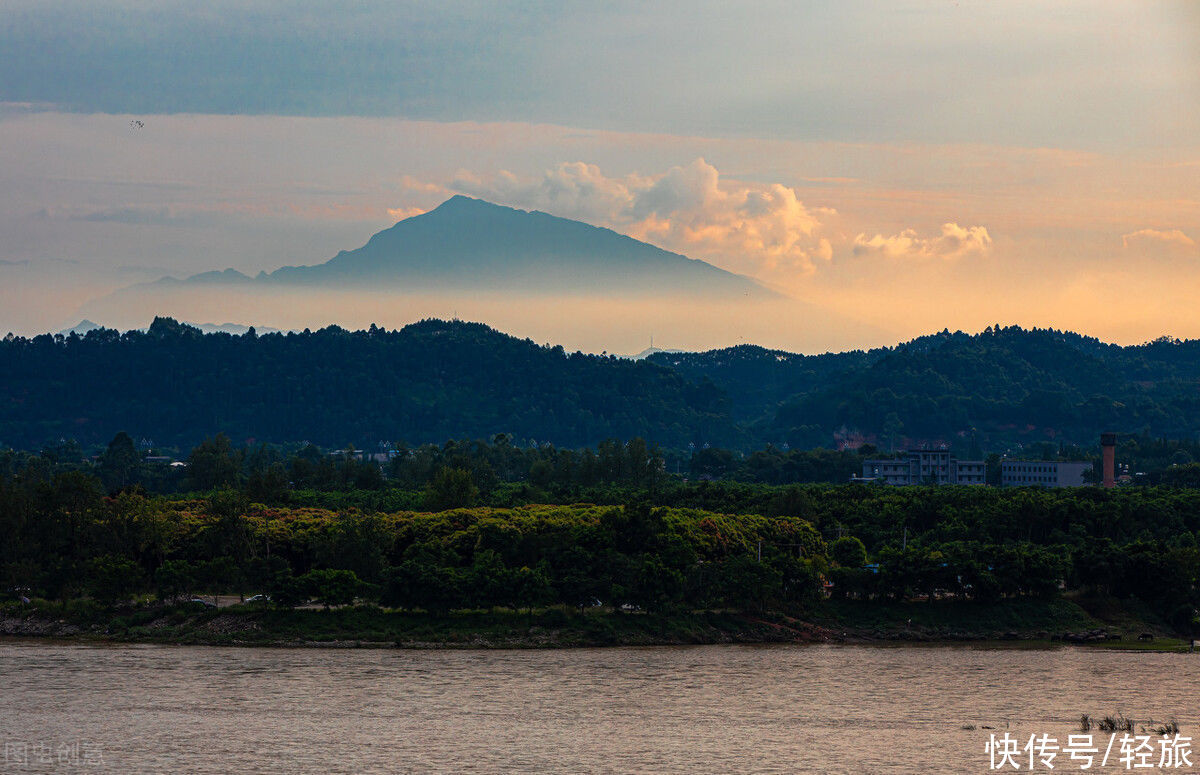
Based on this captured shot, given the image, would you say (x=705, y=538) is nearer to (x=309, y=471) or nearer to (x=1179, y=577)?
(x=1179, y=577)

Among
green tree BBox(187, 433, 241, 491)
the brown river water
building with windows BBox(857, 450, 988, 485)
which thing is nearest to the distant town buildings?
building with windows BBox(857, 450, 988, 485)

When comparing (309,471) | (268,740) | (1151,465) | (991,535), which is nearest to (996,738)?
(268,740)

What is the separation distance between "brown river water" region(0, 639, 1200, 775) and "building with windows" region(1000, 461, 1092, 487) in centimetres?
9748

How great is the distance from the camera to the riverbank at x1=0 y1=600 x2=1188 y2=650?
181 feet

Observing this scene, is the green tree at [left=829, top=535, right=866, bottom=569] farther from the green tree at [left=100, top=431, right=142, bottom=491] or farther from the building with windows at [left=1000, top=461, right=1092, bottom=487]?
the green tree at [left=100, top=431, right=142, bottom=491]

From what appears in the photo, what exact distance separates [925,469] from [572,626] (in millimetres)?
117204

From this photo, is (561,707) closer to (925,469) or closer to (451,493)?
(451,493)

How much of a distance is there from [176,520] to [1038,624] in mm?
39313

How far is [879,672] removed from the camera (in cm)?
5094

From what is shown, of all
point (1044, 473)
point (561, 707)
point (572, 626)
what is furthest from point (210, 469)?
point (1044, 473)

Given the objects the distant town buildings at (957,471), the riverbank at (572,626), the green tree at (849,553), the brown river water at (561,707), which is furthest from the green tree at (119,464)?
the green tree at (849,553)

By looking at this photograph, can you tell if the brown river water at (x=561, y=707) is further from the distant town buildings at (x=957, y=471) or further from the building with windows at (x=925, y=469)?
the building with windows at (x=925, y=469)

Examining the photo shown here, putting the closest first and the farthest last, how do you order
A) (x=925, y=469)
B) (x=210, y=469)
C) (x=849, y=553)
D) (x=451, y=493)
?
1. (x=849, y=553)
2. (x=451, y=493)
3. (x=210, y=469)
4. (x=925, y=469)

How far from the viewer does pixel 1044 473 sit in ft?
506
